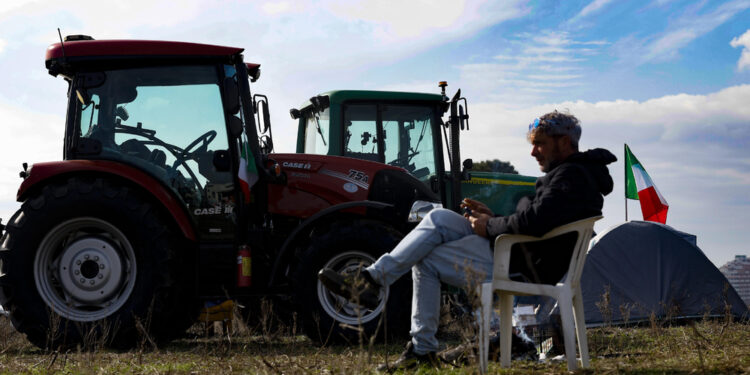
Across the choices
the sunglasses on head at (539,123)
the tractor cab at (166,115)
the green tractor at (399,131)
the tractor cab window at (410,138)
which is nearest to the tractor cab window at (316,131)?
the green tractor at (399,131)

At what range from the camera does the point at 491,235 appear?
147 inches

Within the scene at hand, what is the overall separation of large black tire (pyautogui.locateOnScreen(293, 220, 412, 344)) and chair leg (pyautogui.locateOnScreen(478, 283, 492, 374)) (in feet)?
6.47

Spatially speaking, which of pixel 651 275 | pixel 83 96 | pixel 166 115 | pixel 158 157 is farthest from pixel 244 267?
pixel 651 275

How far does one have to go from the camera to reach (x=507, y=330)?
3779mm

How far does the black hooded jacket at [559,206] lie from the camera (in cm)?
355

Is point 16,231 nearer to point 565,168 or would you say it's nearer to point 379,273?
point 379,273

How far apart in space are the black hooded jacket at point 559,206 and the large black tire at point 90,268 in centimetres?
282

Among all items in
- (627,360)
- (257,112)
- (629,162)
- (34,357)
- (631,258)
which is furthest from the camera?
(629,162)

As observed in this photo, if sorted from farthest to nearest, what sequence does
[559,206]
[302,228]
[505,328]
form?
[302,228] < [505,328] < [559,206]

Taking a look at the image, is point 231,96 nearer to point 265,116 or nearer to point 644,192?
point 265,116

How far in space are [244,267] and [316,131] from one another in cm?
337

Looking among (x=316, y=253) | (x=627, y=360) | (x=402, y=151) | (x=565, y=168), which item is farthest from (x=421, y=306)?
(x=402, y=151)

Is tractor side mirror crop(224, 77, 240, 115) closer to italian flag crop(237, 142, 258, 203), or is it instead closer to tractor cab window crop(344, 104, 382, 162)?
italian flag crop(237, 142, 258, 203)

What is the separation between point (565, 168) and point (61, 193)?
12.2ft
